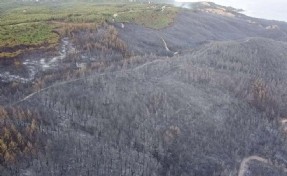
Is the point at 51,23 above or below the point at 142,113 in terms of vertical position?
above

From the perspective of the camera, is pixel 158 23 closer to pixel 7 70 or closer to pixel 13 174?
pixel 7 70

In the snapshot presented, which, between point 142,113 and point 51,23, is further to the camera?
point 51,23

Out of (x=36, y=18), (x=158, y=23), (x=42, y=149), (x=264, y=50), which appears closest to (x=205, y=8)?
(x=158, y=23)

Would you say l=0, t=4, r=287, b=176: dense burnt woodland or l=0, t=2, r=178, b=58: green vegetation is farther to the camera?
l=0, t=2, r=178, b=58: green vegetation

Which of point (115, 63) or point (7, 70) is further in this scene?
point (115, 63)

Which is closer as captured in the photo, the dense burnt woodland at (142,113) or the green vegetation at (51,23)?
the dense burnt woodland at (142,113)

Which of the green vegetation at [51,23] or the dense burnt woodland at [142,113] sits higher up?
the green vegetation at [51,23]

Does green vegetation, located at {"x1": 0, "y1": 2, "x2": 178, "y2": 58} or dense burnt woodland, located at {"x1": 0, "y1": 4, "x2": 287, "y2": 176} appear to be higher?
green vegetation, located at {"x1": 0, "y1": 2, "x2": 178, "y2": 58}

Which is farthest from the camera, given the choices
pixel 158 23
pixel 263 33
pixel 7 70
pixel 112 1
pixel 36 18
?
pixel 112 1
